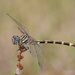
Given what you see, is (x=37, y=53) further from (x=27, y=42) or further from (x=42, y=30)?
(x=42, y=30)

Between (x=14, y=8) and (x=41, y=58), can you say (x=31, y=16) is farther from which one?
(x=41, y=58)

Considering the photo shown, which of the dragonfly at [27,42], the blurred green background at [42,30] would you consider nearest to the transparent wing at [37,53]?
the dragonfly at [27,42]

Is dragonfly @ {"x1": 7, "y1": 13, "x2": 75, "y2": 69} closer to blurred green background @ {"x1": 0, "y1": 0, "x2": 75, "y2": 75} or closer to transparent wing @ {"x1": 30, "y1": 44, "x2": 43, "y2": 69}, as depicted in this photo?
transparent wing @ {"x1": 30, "y1": 44, "x2": 43, "y2": 69}

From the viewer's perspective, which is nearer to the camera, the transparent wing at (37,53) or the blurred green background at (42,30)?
the transparent wing at (37,53)

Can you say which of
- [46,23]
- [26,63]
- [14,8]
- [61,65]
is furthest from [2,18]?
[61,65]

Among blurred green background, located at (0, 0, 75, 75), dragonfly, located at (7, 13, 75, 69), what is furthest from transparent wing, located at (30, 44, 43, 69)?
blurred green background, located at (0, 0, 75, 75)

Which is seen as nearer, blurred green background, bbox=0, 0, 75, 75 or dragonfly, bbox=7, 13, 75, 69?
dragonfly, bbox=7, 13, 75, 69

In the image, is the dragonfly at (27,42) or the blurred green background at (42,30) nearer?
the dragonfly at (27,42)

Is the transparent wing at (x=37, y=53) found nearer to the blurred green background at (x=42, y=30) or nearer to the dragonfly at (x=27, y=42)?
the dragonfly at (x=27, y=42)
